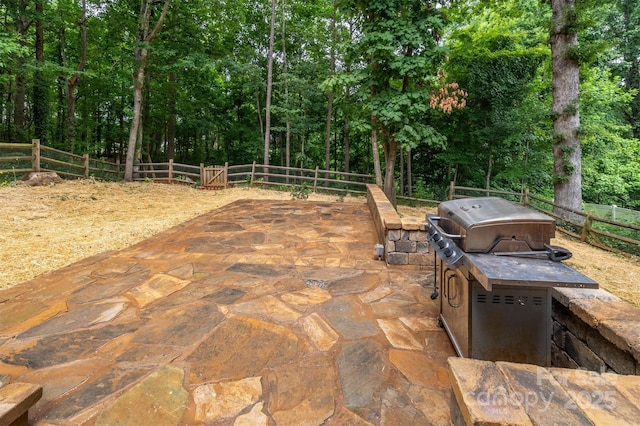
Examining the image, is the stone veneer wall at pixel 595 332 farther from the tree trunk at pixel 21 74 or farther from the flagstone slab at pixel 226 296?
the tree trunk at pixel 21 74

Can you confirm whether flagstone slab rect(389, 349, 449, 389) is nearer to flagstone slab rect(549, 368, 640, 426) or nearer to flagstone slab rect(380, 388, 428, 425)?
flagstone slab rect(380, 388, 428, 425)

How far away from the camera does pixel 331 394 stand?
1466 mm

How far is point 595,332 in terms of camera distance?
4.66ft

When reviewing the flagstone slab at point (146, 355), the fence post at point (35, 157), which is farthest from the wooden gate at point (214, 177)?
the flagstone slab at point (146, 355)

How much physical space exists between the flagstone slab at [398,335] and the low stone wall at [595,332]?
75cm

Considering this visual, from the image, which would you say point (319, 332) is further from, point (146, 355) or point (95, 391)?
point (95, 391)

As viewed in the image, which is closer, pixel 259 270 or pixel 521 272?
pixel 521 272

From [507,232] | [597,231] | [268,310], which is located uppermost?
[507,232]

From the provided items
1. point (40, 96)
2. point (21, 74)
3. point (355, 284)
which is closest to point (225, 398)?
point (355, 284)

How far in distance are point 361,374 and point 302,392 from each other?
1.08ft

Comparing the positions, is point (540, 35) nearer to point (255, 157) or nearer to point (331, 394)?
point (255, 157)

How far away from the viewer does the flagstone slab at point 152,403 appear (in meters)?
1.30

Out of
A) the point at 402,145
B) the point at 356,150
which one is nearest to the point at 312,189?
the point at 402,145

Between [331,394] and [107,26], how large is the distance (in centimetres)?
1726
